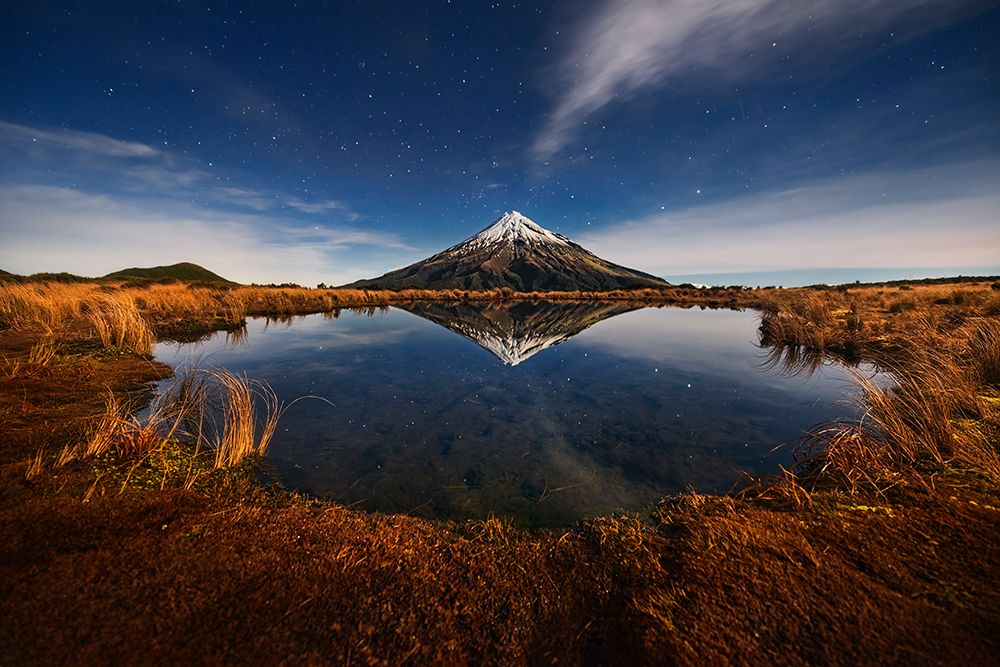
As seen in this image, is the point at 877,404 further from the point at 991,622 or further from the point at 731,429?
the point at 991,622

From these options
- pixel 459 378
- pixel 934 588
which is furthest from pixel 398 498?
pixel 459 378

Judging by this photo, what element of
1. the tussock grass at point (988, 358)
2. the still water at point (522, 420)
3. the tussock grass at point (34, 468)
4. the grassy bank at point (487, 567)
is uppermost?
the tussock grass at point (988, 358)

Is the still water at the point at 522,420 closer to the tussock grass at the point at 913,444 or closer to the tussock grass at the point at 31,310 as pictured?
the tussock grass at the point at 913,444

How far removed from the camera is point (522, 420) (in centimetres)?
673

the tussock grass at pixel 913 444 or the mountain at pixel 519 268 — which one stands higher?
the mountain at pixel 519 268

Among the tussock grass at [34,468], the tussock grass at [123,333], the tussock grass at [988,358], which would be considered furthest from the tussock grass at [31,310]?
the tussock grass at [988,358]

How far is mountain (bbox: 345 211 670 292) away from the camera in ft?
461

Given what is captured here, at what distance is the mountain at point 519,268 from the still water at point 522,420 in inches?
4505

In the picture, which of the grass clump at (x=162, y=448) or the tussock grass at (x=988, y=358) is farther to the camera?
the tussock grass at (x=988, y=358)

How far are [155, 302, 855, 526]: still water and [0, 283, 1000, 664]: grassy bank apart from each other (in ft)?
2.27

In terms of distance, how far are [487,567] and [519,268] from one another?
521 ft

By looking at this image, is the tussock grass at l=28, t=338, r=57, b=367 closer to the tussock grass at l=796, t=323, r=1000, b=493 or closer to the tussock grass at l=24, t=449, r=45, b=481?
the tussock grass at l=24, t=449, r=45, b=481

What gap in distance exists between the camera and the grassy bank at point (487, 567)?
192 cm

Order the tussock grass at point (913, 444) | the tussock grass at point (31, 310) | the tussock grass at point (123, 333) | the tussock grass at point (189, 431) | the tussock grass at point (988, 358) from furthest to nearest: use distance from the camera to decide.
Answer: the tussock grass at point (31, 310) → the tussock grass at point (123, 333) → the tussock grass at point (988, 358) → the tussock grass at point (189, 431) → the tussock grass at point (913, 444)
